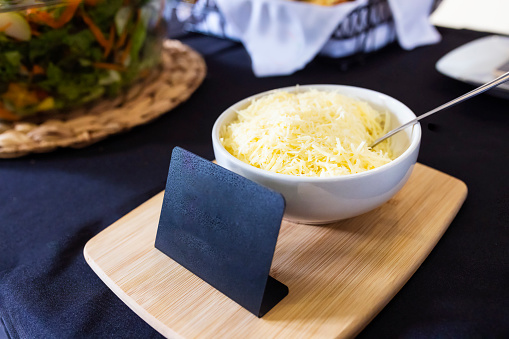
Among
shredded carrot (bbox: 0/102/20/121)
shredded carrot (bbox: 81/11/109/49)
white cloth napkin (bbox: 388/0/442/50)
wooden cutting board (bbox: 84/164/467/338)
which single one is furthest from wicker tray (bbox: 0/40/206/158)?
white cloth napkin (bbox: 388/0/442/50)

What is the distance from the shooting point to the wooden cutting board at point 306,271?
14.5 inches

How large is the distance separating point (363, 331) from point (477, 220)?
23 cm

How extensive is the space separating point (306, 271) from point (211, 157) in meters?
0.34

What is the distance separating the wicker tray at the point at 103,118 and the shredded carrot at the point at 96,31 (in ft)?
0.41

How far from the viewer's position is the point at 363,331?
16.0 inches

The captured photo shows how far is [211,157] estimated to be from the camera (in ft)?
2.34

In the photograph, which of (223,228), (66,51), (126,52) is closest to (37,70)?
(66,51)

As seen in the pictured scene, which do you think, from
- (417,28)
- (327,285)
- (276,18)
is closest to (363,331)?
(327,285)

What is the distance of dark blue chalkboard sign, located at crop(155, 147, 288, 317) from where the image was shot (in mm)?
366

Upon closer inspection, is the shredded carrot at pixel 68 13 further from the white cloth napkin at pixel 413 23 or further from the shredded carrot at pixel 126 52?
the white cloth napkin at pixel 413 23

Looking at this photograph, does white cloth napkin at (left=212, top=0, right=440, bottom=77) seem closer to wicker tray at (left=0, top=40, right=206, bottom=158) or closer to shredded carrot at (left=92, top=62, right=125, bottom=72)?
wicker tray at (left=0, top=40, right=206, bottom=158)

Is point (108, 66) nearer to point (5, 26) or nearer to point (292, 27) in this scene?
point (5, 26)

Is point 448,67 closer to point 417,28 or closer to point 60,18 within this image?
point 417,28

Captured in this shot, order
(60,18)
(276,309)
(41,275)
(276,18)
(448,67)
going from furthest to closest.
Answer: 1. (276,18)
2. (448,67)
3. (60,18)
4. (41,275)
5. (276,309)
